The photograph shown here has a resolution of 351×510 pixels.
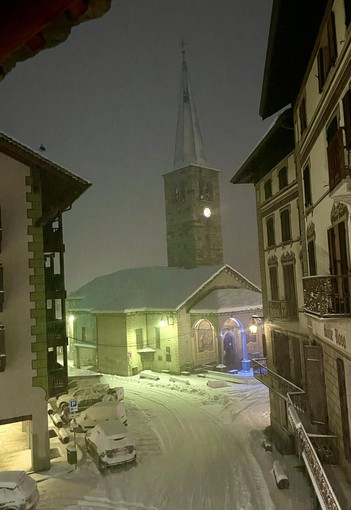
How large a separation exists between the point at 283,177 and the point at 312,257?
5833mm

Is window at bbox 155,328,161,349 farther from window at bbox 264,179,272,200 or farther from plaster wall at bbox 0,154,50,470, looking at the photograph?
plaster wall at bbox 0,154,50,470

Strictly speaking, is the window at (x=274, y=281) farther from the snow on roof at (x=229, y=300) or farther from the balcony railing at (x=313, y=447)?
the snow on roof at (x=229, y=300)

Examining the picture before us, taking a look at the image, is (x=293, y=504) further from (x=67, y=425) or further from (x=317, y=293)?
(x=67, y=425)

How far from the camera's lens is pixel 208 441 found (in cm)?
2105

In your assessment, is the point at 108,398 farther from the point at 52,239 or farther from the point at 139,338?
the point at 139,338

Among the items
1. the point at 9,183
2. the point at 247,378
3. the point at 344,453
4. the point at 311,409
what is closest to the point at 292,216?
the point at 311,409

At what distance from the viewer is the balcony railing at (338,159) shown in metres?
8.47

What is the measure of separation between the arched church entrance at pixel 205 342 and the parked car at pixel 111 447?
20613 mm

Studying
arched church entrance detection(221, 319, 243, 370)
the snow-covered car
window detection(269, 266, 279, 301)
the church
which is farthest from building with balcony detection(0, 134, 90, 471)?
arched church entrance detection(221, 319, 243, 370)

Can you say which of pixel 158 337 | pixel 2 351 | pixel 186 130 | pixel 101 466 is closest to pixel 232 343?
pixel 158 337

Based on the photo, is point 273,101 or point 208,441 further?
point 208,441

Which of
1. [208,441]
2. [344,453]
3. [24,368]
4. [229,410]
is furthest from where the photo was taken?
[229,410]

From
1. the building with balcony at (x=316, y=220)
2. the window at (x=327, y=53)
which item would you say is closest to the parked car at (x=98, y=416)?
the building with balcony at (x=316, y=220)

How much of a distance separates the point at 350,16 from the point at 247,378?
1141 inches
